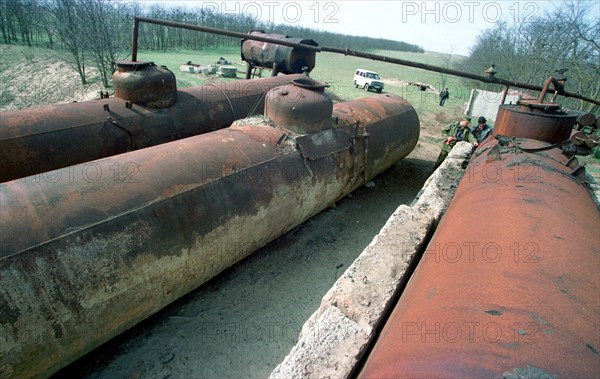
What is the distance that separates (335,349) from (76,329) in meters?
1.89

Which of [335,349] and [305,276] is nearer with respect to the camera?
[335,349]

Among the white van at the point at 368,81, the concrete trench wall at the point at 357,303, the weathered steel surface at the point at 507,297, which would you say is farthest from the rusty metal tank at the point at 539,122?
the white van at the point at 368,81

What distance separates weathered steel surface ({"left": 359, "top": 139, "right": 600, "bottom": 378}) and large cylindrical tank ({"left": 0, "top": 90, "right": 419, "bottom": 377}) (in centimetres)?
197

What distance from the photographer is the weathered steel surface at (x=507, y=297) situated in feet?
4.04

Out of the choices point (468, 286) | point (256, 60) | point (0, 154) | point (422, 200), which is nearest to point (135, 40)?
point (0, 154)

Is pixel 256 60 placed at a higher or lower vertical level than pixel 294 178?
higher

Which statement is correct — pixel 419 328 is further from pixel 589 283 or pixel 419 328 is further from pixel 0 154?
pixel 0 154

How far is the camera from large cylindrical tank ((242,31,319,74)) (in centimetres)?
1099

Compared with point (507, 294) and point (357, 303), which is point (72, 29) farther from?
point (507, 294)

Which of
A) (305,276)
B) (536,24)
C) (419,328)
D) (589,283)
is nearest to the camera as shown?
(419,328)

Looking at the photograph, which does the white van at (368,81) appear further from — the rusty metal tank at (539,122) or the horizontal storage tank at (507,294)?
the horizontal storage tank at (507,294)

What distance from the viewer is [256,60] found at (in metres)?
12.1

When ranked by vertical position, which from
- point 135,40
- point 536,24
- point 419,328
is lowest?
point 419,328

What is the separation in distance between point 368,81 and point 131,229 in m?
19.1
